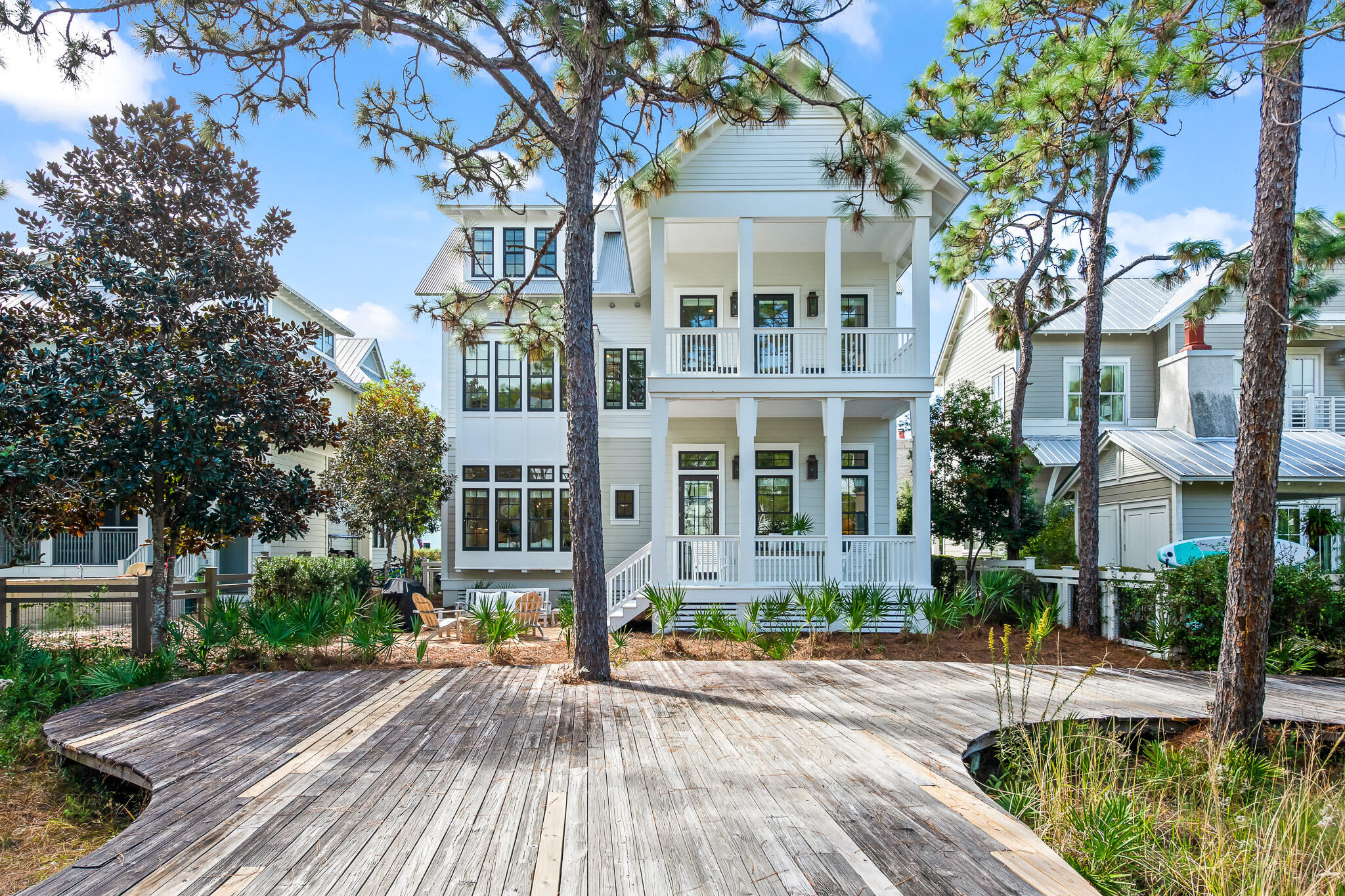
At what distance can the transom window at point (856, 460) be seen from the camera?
51.0 ft

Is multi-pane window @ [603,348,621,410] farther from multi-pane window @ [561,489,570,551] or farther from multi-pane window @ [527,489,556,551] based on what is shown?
multi-pane window @ [527,489,556,551]

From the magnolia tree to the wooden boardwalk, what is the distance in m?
2.28

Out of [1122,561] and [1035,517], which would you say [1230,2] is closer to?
[1035,517]

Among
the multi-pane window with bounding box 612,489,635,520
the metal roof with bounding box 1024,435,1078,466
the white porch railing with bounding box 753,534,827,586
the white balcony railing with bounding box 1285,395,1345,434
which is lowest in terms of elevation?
the white porch railing with bounding box 753,534,827,586

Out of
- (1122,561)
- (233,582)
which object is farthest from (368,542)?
(1122,561)

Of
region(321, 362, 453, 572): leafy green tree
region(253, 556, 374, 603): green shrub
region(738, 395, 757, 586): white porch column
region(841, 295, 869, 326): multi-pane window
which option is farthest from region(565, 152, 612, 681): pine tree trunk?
region(321, 362, 453, 572): leafy green tree

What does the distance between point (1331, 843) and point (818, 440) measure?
1177 centimetres

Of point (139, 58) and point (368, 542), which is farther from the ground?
point (139, 58)

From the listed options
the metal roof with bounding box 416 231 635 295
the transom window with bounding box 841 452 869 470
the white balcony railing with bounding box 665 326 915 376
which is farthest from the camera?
the metal roof with bounding box 416 231 635 295

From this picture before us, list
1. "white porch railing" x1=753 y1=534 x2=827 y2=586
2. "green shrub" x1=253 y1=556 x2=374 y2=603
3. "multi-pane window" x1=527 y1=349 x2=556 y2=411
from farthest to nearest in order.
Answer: "multi-pane window" x1=527 y1=349 x2=556 y2=411
"green shrub" x1=253 y1=556 x2=374 y2=603
"white porch railing" x1=753 y1=534 x2=827 y2=586

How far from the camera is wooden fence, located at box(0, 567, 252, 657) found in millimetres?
9133

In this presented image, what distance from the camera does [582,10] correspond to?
7785mm

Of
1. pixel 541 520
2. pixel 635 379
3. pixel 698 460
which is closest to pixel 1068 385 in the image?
pixel 698 460

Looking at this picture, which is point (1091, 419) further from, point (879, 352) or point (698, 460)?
point (698, 460)
